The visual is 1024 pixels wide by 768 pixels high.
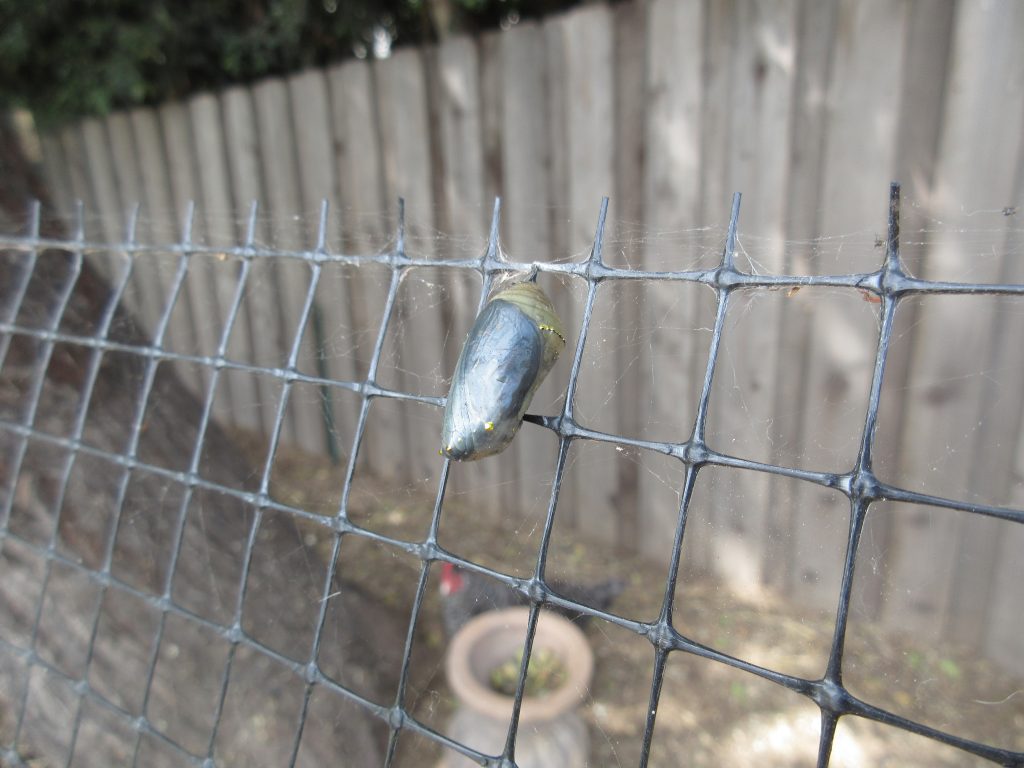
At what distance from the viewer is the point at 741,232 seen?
1.52m

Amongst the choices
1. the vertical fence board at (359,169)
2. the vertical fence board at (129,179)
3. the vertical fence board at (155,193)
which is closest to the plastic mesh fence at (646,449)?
the vertical fence board at (359,169)

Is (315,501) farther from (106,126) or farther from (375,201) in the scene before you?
(106,126)

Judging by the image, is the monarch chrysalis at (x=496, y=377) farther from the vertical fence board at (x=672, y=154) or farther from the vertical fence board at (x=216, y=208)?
the vertical fence board at (x=216, y=208)

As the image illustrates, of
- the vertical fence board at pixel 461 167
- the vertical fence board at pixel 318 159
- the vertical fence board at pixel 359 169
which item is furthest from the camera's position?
the vertical fence board at pixel 318 159

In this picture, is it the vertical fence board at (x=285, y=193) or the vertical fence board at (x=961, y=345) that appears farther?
the vertical fence board at (x=285, y=193)

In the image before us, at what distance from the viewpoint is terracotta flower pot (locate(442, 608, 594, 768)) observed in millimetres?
1396

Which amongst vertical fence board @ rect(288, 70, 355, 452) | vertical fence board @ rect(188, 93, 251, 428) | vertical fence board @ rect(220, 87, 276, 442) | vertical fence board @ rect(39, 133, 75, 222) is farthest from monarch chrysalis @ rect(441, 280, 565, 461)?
vertical fence board @ rect(39, 133, 75, 222)

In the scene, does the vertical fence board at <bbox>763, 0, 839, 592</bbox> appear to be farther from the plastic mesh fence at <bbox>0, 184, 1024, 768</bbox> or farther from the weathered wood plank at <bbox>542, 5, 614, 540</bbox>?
the plastic mesh fence at <bbox>0, 184, 1024, 768</bbox>

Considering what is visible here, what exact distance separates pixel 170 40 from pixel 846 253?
115 inches

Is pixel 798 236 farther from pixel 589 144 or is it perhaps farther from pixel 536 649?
pixel 536 649

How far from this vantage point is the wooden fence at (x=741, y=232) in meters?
1.29

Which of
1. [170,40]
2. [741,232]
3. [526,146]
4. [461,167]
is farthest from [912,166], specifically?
[170,40]

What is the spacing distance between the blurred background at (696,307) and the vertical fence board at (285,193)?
2 centimetres

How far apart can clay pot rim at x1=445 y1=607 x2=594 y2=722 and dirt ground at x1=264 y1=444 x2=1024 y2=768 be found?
73mm
